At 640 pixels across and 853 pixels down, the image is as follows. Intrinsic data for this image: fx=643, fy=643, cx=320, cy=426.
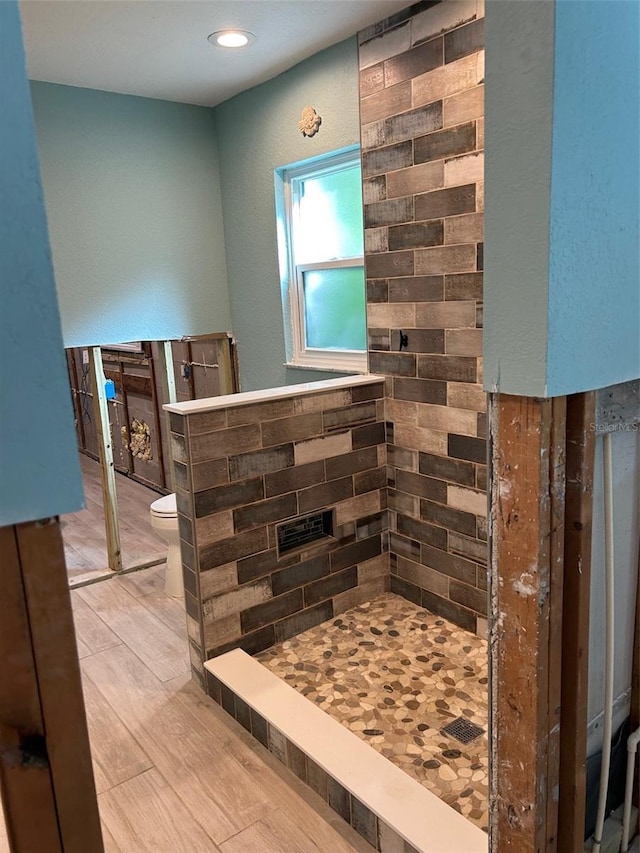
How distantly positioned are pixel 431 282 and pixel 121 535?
2.60 m

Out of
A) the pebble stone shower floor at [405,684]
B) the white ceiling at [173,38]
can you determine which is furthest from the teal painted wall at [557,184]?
the white ceiling at [173,38]

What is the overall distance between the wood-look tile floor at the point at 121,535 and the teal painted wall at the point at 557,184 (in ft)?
8.40

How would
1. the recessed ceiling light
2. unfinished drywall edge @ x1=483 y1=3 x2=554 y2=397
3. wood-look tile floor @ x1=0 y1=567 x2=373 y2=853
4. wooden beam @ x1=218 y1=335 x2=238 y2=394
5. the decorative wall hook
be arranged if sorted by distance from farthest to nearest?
1. wooden beam @ x1=218 y1=335 x2=238 y2=394
2. the decorative wall hook
3. the recessed ceiling light
4. wood-look tile floor @ x1=0 y1=567 x2=373 y2=853
5. unfinished drywall edge @ x1=483 y1=3 x2=554 y2=397

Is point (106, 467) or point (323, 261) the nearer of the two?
point (323, 261)

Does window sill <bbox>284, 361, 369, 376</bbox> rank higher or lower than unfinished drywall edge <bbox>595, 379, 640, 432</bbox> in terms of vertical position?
lower

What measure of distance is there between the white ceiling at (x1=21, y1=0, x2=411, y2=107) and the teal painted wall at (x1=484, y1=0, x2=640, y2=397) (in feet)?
5.41

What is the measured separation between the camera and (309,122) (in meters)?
3.02

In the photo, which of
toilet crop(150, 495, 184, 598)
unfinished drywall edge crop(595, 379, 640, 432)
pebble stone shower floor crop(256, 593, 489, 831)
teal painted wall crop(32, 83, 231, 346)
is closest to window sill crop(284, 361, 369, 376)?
teal painted wall crop(32, 83, 231, 346)

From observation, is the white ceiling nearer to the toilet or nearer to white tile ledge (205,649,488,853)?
the toilet

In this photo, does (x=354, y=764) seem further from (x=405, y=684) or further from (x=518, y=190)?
(x=518, y=190)

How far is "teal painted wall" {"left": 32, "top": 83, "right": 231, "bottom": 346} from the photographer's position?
10.5 feet

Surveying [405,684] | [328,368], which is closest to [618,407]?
[405,684]

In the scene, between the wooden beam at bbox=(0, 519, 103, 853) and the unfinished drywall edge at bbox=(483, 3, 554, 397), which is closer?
the wooden beam at bbox=(0, 519, 103, 853)

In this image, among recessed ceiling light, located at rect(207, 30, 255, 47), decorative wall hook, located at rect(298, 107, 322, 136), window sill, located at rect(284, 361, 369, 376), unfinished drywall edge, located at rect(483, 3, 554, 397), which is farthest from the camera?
window sill, located at rect(284, 361, 369, 376)
